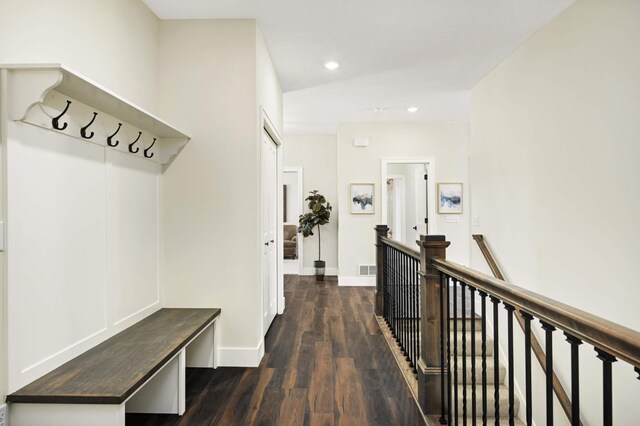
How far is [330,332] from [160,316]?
1.62 meters

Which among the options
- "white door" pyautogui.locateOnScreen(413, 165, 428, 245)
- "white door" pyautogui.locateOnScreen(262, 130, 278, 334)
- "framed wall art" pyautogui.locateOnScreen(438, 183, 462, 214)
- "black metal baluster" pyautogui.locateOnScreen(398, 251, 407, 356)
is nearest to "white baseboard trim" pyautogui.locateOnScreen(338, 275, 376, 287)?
"white door" pyautogui.locateOnScreen(413, 165, 428, 245)

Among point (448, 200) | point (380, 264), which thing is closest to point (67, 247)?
point (380, 264)

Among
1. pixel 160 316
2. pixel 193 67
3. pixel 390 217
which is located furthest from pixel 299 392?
pixel 390 217

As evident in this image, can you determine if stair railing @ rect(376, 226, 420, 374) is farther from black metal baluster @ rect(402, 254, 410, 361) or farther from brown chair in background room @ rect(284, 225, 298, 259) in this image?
brown chair in background room @ rect(284, 225, 298, 259)

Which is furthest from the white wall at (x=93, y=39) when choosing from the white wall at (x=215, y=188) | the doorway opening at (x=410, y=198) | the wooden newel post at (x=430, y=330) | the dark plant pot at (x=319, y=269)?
the dark plant pot at (x=319, y=269)

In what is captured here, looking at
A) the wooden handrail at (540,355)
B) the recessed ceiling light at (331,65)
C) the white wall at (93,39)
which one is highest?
the recessed ceiling light at (331,65)

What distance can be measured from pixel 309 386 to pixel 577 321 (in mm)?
1889

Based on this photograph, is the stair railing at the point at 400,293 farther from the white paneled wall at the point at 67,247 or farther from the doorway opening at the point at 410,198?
the white paneled wall at the point at 67,247

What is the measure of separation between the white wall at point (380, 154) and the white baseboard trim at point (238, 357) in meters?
3.36

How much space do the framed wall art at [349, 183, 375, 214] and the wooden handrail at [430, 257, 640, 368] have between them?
4545 millimetres

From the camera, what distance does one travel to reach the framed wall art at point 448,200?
19.5ft

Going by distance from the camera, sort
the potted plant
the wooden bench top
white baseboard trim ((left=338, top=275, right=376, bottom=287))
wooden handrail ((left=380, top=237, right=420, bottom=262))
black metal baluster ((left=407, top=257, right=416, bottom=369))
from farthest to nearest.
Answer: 1. the potted plant
2. white baseboard trim ((left=338, top=275, right=376, bottom=287))
3. black metal baluster ((left=407, top=257, right=416, bottom=369))
4. wooden handrail ((left=380, top=237, right=420, bottom=262))
5. the wooden bench top

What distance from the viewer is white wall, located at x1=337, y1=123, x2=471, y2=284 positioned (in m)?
5.96

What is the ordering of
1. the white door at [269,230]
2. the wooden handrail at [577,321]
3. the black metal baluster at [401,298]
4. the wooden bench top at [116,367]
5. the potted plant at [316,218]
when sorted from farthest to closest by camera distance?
the potted plant at [316,218]
the white door at [269,230]
the black metal baluster at [401,298]
the wooden bench top at [116,367]
the wooden handrail at [577,321]
